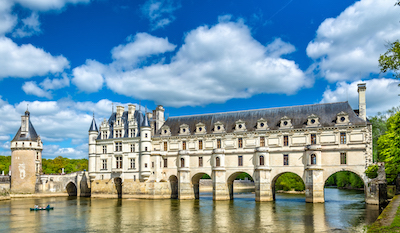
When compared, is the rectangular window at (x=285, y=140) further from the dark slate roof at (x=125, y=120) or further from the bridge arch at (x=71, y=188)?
the bridge arch at (x=71, y=188)

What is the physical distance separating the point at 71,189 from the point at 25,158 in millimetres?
9896

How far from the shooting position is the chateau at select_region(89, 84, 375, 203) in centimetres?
4212

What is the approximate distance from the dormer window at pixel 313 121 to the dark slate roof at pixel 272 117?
0.67m

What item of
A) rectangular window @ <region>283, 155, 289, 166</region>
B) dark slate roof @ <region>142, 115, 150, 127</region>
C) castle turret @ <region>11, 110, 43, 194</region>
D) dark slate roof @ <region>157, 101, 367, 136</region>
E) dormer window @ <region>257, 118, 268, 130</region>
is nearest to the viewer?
dark slate roof @ <region>157, 101, 367, 136</region>

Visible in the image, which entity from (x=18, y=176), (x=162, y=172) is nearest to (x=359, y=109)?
(x=162, y=172)

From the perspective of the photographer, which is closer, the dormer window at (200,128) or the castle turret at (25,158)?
the dormer window at (200,128)

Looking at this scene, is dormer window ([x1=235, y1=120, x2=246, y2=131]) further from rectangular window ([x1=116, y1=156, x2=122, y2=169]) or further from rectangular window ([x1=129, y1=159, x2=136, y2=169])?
rectangular window ([x1=116, y1=156, x2=122, y2=169])

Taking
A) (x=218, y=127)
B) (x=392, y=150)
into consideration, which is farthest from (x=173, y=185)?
(x=392, y=150)

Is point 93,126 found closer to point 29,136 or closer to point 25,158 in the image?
point 29,136

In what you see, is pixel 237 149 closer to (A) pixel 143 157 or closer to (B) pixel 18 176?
(A) pixel 143 157

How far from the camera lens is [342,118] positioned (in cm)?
4269

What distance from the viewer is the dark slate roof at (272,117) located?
43938 mm

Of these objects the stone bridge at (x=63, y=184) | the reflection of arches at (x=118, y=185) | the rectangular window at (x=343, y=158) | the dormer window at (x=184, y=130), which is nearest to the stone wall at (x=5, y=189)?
the stone bridge at (x=63, y=184)

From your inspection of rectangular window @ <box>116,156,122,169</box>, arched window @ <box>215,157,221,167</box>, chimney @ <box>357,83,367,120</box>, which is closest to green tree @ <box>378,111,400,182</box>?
chimney @ <box>357,83,367,120</box>
